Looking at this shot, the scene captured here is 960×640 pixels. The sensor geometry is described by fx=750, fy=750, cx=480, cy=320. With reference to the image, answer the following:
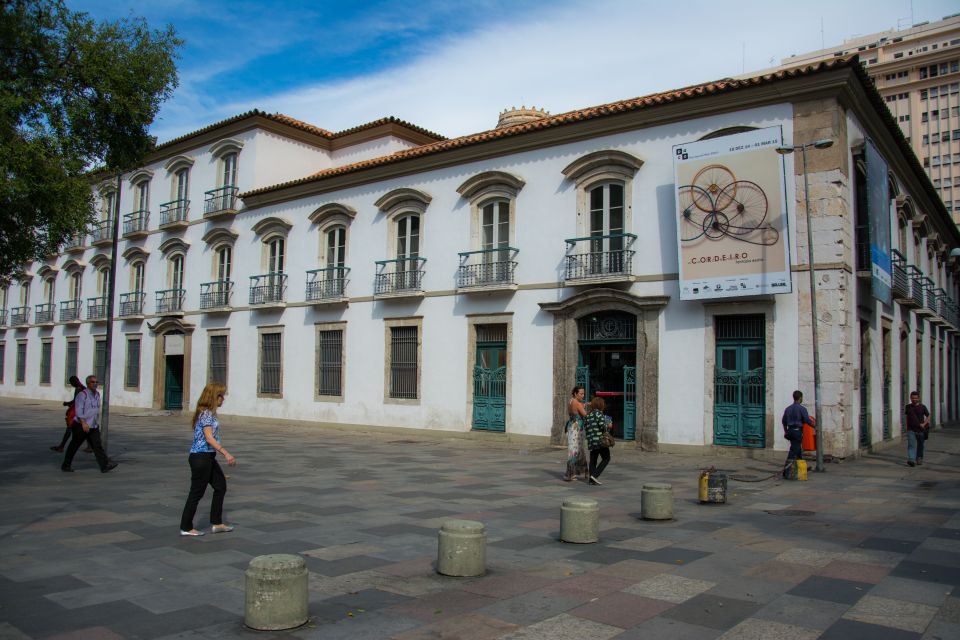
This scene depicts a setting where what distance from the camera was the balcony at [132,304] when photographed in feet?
109

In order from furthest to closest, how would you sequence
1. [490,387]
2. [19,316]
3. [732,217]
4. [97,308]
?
[19,316] < [97,308] < [490,387] < [732,217]

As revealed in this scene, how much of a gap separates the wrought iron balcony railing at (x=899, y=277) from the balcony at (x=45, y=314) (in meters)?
37.7

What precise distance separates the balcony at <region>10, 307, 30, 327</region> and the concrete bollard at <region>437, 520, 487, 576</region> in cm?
4128

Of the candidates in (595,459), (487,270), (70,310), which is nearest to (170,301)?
(70,310)

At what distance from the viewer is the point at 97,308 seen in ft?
117

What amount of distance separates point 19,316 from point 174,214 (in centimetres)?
1594

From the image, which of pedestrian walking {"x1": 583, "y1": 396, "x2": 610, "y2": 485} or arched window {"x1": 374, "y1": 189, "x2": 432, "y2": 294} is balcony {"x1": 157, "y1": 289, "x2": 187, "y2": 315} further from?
pedestrian walking {"x1": 583, "y1": 396, "x2": 610, "y2": 485}

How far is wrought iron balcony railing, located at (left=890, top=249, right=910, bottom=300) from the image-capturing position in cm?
2022

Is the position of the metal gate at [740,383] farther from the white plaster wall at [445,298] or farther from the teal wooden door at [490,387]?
the teal wooden door at [490,387]

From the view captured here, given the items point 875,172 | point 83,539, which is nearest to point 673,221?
point 875,172

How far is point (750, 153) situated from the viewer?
661 inches

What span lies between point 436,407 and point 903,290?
13625 millimetres

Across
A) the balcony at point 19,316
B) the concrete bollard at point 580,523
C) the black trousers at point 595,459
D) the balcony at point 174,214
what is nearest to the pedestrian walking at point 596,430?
the black trousers at point 595,459

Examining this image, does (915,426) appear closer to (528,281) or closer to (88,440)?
(528,281)
